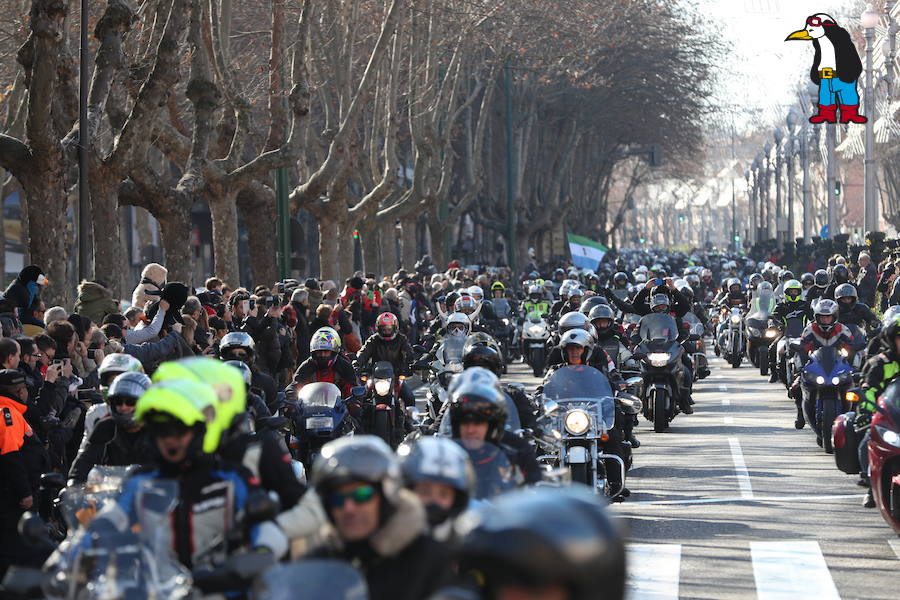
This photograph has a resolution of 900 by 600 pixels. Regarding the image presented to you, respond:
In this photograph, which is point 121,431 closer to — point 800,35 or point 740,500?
point 740,500

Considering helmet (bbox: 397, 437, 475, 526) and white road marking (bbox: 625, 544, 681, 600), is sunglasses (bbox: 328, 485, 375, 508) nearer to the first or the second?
helmet (bbox: 397, 437, 475, 526)

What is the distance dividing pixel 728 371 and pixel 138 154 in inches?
516

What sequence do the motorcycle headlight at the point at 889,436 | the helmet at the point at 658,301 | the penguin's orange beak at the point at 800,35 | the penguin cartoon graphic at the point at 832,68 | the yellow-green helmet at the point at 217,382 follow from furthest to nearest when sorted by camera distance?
the penguin cartoon graphic at the point at 832,68 → the penguin's orange beak at the point at 800,35 → the helmet at the point at 658,301 → the motorcycle headlight at the point at 889,436 → the yellow-green helmet at the point at 217,382

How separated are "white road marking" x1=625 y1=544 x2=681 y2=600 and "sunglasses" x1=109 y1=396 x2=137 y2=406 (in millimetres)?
3018

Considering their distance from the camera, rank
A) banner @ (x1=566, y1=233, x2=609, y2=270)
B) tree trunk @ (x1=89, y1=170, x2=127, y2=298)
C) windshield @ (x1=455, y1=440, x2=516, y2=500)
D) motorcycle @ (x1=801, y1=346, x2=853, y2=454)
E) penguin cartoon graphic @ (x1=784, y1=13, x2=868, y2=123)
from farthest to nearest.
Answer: banner @ (x1=566, y1=233, x2=609, y2=270) < penguin cartoon graphic @ (x1=784, y1=13, x2=868, y2=123) < tree trunk @ (x1=89, y1=170, x2=127, y2=298) < motorcycle @ (x1=801, y1=346, x2=853, y2=454) < windshield @ (x1=455, y1=440, x2=516, y2=500)

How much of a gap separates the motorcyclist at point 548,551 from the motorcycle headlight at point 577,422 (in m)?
9.58

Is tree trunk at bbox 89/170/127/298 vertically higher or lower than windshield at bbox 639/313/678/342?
higher

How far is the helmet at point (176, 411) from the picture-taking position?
6.59 m

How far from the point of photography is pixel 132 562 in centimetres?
600

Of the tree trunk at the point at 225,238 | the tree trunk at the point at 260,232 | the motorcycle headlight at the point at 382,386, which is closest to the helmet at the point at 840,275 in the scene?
the tree trunk at the point at 225,238

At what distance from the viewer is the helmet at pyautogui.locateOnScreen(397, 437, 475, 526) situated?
5.59 m

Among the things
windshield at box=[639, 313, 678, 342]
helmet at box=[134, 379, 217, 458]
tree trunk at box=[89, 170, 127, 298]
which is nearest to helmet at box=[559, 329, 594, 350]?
windshield at box=[639, 313, 678, 342]

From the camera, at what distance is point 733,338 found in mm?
32844

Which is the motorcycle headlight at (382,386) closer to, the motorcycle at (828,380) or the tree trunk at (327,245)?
the motorcycle at (828,380)
